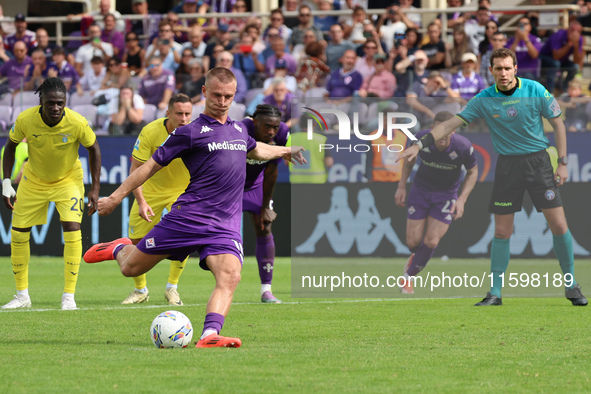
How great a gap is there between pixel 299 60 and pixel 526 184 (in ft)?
29.0

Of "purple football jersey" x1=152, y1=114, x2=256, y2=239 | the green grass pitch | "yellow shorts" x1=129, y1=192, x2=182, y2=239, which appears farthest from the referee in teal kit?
"purple football jersey" x1=152, y1=114, x2=256, y2=239

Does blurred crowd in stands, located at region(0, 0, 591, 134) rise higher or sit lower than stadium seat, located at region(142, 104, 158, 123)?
higher

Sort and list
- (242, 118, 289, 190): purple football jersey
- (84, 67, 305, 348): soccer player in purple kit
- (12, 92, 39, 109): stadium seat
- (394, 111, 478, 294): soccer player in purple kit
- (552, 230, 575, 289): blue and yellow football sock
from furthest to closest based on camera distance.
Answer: (12, 92, 39, 109): stadium seat
(394, 111, 478, 294): soccer player in purple kit
(552, 230, 575, 289): blue and yellow football sock
(242, 118, 289, 190): purple football jersey
(84, 67, 305, 348): soccer player in purple kit

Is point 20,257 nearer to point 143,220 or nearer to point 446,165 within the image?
point 143,220

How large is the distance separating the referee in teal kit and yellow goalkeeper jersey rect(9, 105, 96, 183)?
349 cm

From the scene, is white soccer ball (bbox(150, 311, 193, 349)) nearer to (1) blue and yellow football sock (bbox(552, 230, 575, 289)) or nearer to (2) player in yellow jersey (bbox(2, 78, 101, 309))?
(2) player in yellow jersey (bbox(2, 78, 101, 309))

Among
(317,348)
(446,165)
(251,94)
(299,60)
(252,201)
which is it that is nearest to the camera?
(317,348)

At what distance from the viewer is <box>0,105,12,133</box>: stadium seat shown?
17406 mm

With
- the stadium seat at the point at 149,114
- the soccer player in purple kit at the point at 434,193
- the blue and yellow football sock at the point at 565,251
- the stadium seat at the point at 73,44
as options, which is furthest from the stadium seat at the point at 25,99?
the blue and yellow football sock at the point at 565,251

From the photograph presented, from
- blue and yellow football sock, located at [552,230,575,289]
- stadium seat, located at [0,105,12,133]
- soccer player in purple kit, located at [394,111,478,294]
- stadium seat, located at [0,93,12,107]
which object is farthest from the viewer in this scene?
stadium seat, located at [0,105,12,133]

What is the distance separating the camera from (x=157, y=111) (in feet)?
57.2

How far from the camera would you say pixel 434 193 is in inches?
432

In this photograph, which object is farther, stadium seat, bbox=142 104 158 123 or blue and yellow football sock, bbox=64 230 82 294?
stadium seat, bbox=142 104 158 123

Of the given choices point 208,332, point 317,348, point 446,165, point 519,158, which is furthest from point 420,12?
point 208,332
